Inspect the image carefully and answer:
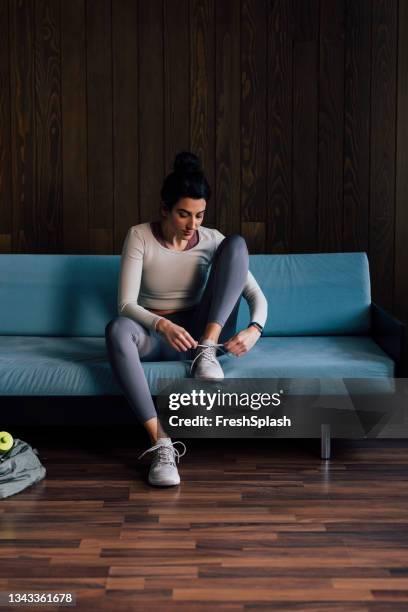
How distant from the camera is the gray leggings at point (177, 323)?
2.69 metres

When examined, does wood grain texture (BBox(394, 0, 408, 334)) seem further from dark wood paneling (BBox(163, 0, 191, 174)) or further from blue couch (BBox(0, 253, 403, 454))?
dark wood paneling (BBox(163, 0, 191, 174))

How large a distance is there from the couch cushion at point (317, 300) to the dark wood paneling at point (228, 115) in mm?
507

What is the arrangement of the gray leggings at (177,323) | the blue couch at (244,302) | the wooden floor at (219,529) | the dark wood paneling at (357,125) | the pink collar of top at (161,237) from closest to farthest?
1. the wooden floor at (219,529)
2. the gray leggings at (177,323)
3. the pink collar of top at (161,237)
4. the blue couch at (244,302)
5. the dark wood paneling at (357,125)

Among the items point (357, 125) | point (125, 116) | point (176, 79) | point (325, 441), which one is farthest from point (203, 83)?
point (325, 441)

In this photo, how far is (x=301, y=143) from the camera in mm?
3723

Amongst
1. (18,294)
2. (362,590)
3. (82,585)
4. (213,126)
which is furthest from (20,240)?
(362,590)

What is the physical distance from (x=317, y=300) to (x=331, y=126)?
0.92 metres

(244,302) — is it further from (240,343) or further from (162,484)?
(162,484)

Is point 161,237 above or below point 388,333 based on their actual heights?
above

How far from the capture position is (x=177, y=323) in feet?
10.0

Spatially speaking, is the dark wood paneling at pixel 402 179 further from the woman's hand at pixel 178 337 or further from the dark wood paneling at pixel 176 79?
the woman's hand at pixel 178 337

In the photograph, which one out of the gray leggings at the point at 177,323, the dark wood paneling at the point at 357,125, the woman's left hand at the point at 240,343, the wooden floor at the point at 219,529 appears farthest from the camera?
the dark wood paneling at the point at 357,125

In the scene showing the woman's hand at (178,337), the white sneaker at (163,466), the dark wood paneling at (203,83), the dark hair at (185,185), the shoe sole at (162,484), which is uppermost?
the dark wood paneling at (203,83)

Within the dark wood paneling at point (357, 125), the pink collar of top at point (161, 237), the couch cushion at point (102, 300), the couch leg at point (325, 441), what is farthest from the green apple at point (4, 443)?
the dark wood paneling at point (357, 125)
